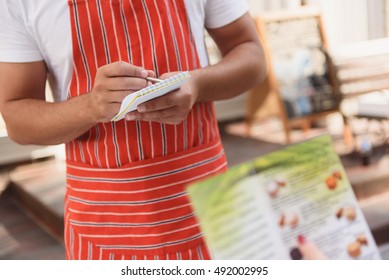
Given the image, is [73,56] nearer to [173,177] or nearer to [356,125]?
[173,177]

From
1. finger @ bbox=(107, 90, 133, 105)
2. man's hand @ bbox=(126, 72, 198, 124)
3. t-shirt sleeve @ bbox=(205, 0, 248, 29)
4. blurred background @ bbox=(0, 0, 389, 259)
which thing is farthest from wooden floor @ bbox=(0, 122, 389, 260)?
finger @ bbox=(107, 90, 133, 105)

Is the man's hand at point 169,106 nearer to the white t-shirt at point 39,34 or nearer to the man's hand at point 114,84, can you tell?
the man's hand at point 114,84

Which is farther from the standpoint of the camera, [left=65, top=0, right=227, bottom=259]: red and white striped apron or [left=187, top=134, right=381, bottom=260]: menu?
[left=65, top=0, right=227, bottom=259]: red and white striped apron

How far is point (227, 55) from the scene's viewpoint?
1.11m

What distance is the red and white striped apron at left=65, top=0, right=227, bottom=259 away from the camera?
3.20ft

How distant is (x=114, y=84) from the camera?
791mm

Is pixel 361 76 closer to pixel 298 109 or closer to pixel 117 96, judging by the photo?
pixel 298 109

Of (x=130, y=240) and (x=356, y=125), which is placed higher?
(x=130, y=240)

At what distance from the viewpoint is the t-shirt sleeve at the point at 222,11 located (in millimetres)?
1079

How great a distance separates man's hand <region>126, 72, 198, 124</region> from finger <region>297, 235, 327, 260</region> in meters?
0.30

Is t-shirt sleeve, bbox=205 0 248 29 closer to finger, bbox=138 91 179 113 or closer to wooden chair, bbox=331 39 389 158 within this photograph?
finger, bbox=138 91 179 113

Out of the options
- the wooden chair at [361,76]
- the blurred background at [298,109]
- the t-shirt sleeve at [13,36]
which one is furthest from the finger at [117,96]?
the wooden chair at [361,76]

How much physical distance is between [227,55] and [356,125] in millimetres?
3857
